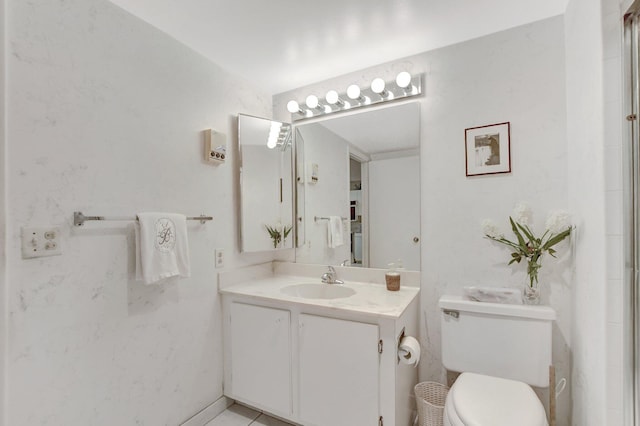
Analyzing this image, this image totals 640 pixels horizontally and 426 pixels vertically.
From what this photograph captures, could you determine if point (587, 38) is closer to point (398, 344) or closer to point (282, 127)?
point (398, 344)

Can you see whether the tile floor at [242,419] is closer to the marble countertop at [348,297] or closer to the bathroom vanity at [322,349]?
the bathroom vanity at [322,349]

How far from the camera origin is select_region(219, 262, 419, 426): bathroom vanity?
4.72ft

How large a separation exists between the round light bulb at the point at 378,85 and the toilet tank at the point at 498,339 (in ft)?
4.46

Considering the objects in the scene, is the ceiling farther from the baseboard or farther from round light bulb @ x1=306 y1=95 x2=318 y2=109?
the baseboard

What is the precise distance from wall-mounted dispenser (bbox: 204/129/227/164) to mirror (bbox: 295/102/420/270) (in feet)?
2.13

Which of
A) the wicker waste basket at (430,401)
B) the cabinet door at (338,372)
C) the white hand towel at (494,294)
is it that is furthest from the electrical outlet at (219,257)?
the white hand towel at (494,294)

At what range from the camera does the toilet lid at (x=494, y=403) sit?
3.62 ft

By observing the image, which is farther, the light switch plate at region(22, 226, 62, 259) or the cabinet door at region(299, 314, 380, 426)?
the cabinet door at region(299, 314, 380, 426)

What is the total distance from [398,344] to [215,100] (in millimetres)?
1833

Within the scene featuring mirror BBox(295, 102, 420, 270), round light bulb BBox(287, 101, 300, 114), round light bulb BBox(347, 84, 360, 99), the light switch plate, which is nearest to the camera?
the light switch plate

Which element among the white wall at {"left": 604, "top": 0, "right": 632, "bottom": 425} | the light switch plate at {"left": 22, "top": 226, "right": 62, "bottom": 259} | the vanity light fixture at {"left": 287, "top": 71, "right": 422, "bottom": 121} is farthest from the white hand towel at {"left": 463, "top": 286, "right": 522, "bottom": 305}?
the light switch plate at {"left": 22, "top": 226, "right": 62, "bottom": 259}

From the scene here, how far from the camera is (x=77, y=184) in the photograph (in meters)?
1.29

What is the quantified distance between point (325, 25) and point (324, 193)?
42.8 inches

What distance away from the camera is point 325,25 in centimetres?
164
